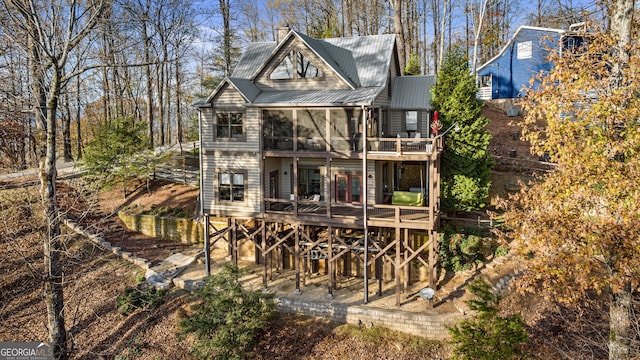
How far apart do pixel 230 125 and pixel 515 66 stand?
24495 mm

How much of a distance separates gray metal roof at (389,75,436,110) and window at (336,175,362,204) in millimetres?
4662

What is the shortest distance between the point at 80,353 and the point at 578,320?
1825 cm

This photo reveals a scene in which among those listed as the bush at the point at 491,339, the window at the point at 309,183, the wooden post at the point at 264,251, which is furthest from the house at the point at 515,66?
the bush at the point at 491,339

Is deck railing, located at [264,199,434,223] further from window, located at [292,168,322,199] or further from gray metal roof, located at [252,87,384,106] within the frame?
gray metal roof, located at [252,87,384,106]

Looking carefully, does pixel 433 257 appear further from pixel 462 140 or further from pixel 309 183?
pixel 309 183

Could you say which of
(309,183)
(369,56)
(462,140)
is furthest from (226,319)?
(369,56)

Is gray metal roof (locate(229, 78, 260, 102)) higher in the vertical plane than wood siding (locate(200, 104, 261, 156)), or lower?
higher

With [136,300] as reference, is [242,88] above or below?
above

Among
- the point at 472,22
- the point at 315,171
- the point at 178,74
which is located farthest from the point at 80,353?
the point at 472,22

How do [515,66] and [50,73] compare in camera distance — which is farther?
[515,66]

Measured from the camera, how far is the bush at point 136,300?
17719 millimetres

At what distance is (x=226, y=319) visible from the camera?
14562mm

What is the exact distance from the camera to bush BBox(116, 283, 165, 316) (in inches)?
698

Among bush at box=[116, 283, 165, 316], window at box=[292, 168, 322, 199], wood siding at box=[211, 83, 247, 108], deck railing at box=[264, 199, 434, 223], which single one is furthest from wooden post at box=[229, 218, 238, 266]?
wood siding at box=[211, 83, 247, 108]
